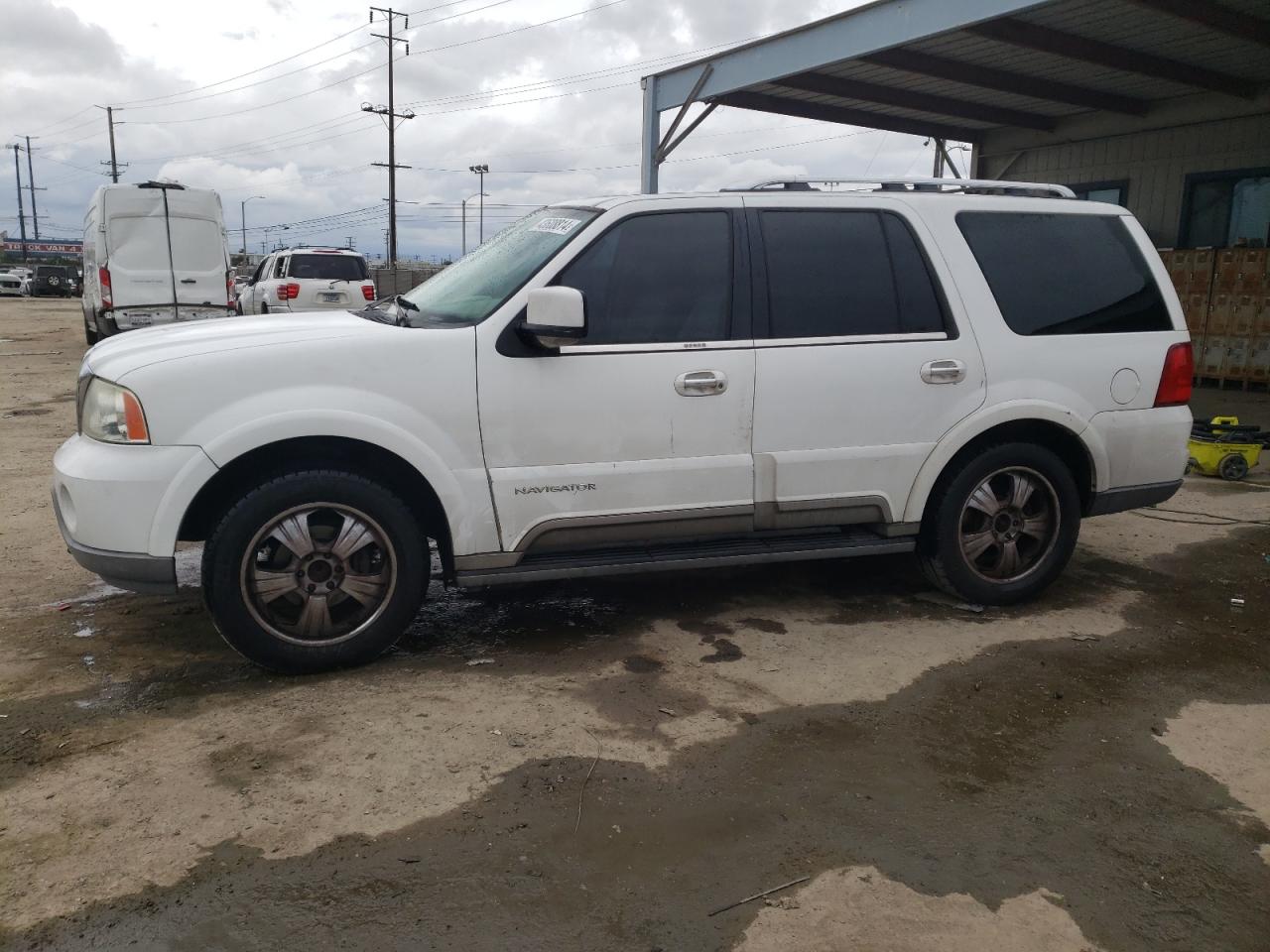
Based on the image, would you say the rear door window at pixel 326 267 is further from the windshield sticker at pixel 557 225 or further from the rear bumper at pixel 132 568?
the rear bumper at pixel 132 568

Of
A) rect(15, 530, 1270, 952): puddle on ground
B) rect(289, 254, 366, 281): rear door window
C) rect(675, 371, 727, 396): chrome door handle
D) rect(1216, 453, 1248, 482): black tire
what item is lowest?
rect(15, 530, 1270, 952): puddle on ground

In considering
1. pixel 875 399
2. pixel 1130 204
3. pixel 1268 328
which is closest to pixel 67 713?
pixel 875 399

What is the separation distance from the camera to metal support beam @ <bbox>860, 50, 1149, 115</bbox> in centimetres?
1171

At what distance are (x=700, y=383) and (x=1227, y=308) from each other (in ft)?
37.8

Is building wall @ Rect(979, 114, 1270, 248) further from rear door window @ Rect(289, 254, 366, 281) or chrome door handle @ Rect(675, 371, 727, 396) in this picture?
chrome door handle @ Rect(675, 371, 727, 396)

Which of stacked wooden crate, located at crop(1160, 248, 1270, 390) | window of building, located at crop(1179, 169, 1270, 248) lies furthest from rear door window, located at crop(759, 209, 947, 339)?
window of building, located at crop(1179, 169, 1270, 248)

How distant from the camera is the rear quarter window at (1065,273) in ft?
15.2

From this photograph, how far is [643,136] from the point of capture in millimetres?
13727

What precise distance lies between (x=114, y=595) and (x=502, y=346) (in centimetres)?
Result: 248

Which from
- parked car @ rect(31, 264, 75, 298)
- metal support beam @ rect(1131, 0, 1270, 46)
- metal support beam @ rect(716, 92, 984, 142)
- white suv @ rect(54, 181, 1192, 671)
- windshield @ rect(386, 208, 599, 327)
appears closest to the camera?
white suv @ rect(54, 181, 1192, 671)

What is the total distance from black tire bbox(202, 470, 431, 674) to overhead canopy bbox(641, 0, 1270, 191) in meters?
7.99

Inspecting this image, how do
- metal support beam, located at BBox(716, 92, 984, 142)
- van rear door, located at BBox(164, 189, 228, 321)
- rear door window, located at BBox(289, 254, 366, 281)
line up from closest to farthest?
metal support beam, located at BBox(716, 92, 984, 142)
van rear door, located at BBox(164, 189, 228, 321)
rear door window, located at BBox(289, 254, 366, 281)

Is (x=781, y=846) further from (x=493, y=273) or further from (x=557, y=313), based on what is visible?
(x=493, y=273)

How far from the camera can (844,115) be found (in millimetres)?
15000
